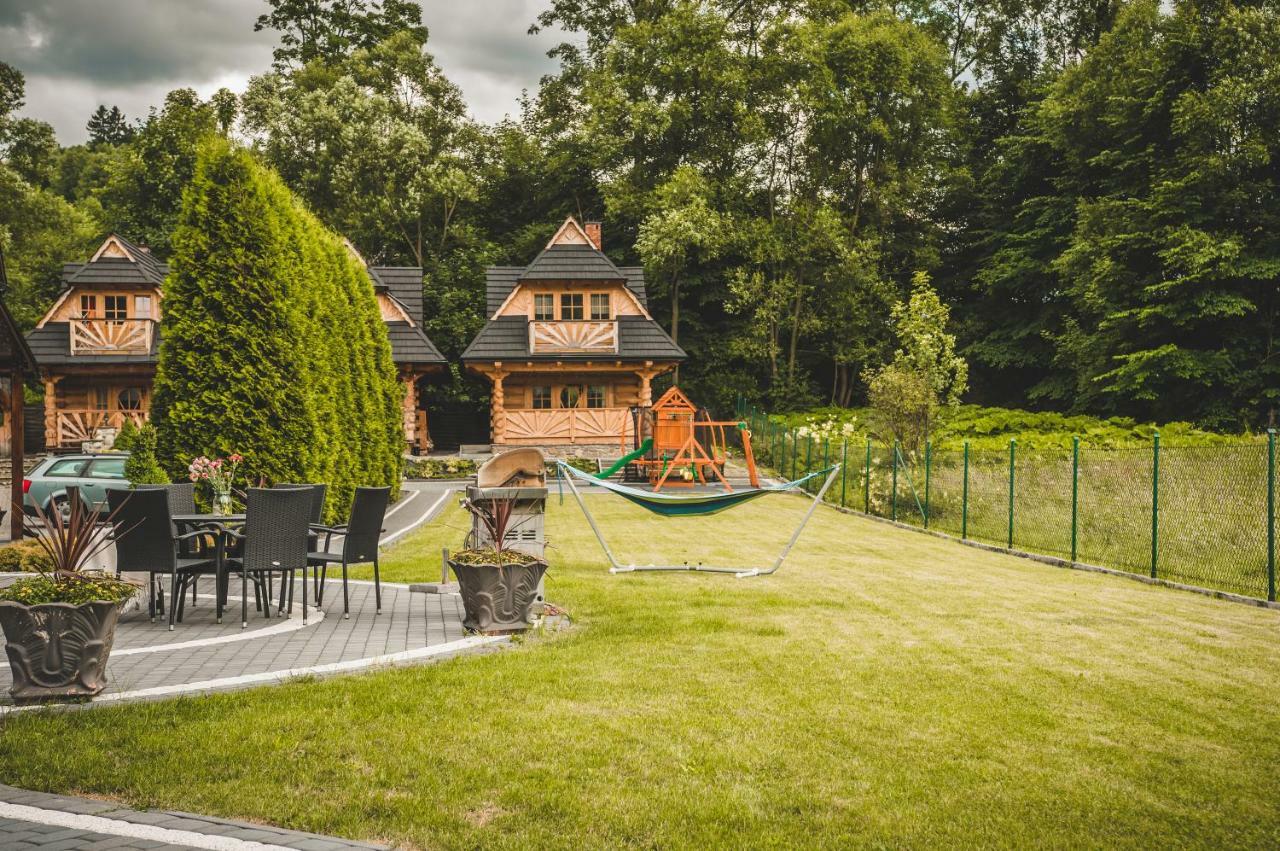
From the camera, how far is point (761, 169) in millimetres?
38625

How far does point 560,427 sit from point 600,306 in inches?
181

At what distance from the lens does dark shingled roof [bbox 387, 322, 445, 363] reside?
1211 inches

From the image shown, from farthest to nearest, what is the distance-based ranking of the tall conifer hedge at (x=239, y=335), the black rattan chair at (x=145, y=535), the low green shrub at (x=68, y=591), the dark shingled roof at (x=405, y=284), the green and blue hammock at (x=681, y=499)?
1. the dark shingled roof at (x=405, y=284)
2. the tall conifer hedge at (x=239, y=335)
3. the green and blue hammock at (x=681, y=499)
4. the black rattan chair at (x=145, y=535)
5. the low green shrub at (x=68, y=591)

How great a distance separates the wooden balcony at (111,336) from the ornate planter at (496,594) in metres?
26.4

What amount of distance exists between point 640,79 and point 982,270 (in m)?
14.6

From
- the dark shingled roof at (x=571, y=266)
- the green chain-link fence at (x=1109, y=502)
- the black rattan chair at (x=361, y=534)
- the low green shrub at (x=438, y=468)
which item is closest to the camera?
the black rattan chair at (x=361, y=534)

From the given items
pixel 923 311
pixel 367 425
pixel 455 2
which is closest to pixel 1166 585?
pixel 367 425

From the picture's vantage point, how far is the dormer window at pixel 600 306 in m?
32.6

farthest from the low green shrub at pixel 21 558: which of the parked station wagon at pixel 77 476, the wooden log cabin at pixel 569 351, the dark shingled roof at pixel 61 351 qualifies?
the dark shingled roof at pixel 61 351

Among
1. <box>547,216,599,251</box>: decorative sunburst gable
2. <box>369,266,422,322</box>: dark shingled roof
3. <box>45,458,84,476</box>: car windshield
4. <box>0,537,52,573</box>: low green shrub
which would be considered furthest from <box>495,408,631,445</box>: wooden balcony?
<box>0,537,52,573</box>: low green shrub

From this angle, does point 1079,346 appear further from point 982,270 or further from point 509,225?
point 509,225

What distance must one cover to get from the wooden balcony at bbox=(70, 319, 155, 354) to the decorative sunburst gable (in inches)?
501

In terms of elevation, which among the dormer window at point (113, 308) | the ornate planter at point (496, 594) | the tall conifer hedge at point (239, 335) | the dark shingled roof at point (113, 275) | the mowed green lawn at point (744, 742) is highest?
the dark shingled roof at point (113, 275)

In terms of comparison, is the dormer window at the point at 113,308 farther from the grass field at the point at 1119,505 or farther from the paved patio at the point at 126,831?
the paved patio at the point at 126,831
